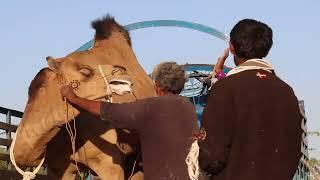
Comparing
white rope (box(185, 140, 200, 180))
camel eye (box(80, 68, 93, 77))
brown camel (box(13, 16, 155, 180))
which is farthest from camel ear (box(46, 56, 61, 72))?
white rope (box(185, 140, 200, 180))

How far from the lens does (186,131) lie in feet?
16.6

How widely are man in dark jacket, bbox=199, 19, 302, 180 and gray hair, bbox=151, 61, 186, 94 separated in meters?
1.41

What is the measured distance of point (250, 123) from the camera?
361cm

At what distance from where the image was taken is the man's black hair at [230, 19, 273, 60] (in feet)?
12.3

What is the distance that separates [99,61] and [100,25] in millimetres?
1134

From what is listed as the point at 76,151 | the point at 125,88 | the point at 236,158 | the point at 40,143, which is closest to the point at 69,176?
the point at 76,151

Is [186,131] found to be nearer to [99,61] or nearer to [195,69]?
[99,61]

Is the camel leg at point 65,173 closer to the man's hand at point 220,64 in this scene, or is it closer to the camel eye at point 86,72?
the camel eye at point 86,72

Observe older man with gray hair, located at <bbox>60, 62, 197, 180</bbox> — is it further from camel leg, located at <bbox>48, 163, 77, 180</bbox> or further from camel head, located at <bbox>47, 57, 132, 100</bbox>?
camel leg, located at <bbox>48, 163, 77, 180</bbox>

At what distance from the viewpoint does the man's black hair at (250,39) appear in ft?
12.3

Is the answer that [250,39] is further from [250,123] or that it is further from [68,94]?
[68,94]

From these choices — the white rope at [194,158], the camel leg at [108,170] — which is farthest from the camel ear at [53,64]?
the white rope at [194,158]

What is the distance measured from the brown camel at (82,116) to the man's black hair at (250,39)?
2647 millimetres

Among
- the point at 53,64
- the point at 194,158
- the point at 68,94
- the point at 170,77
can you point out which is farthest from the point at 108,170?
the point at 194,158
